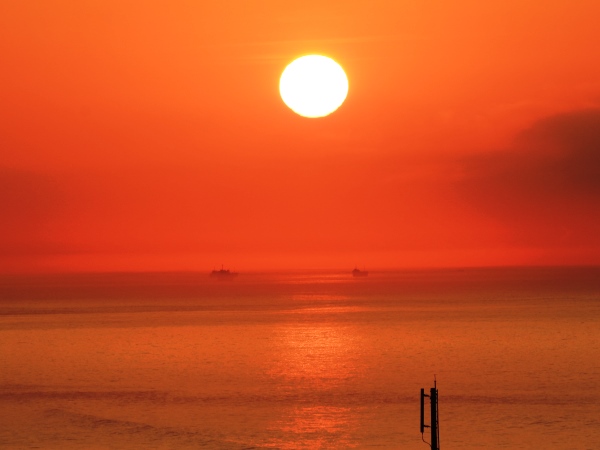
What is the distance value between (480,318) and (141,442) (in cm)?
10972

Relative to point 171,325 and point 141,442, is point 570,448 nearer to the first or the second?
point 141,442

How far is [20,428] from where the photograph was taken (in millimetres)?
49781

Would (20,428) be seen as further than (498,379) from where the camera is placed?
No

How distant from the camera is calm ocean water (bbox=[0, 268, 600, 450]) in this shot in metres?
47.8

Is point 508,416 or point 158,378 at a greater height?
point 158,378

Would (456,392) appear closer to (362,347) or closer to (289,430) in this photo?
(289,430)

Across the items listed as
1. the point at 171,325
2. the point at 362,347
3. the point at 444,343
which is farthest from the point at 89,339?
the point at 444,343

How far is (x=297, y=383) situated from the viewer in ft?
227

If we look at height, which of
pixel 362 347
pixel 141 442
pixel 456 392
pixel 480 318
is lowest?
pixel 141 442

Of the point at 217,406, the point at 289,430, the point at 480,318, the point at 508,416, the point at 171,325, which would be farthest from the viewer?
the point at 480,318

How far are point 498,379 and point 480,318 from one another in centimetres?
7792

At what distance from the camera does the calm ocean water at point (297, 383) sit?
47.8 metres

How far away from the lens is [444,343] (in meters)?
103

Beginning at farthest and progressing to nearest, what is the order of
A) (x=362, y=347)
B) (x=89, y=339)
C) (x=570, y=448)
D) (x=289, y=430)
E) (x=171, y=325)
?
1. (x=171, y=325)
2. (x=89, y=339)
3. (x=362, y=347)
4. (x=289, y=430)
5. (x=570, y=448)
